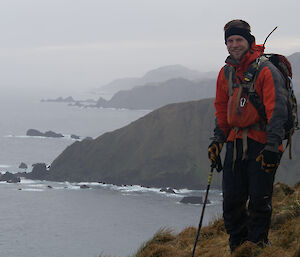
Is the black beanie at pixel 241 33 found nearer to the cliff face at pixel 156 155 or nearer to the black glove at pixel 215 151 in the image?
the black glove at pixel 215 151

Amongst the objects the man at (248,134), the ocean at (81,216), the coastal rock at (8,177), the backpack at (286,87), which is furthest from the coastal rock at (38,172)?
the backpack at (286,87)

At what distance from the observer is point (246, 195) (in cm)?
602

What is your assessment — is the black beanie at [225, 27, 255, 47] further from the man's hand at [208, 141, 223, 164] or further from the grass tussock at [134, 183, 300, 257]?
the grass tussock at [134, 183, 300, 257]

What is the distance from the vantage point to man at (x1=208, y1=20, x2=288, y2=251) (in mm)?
5348

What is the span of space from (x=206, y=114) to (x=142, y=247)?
171 meters

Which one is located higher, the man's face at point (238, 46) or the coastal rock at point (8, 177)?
the man's face at point (238, 46)

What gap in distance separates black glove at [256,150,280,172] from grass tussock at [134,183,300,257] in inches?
36.7

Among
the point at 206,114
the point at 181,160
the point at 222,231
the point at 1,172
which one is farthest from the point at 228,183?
the point at 206,114

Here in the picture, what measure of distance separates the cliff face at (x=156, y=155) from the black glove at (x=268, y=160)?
135 metres

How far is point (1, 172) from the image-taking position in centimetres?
13275

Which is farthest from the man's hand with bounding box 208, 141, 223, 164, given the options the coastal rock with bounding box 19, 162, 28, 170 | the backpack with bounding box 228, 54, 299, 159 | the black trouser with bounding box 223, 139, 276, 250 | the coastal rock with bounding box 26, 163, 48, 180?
the coastal rock with bounding box 19, 162, 28, 170

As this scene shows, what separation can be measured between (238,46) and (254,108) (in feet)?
2.68

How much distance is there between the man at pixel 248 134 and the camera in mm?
5348

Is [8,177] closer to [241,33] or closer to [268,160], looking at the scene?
[241,33]
